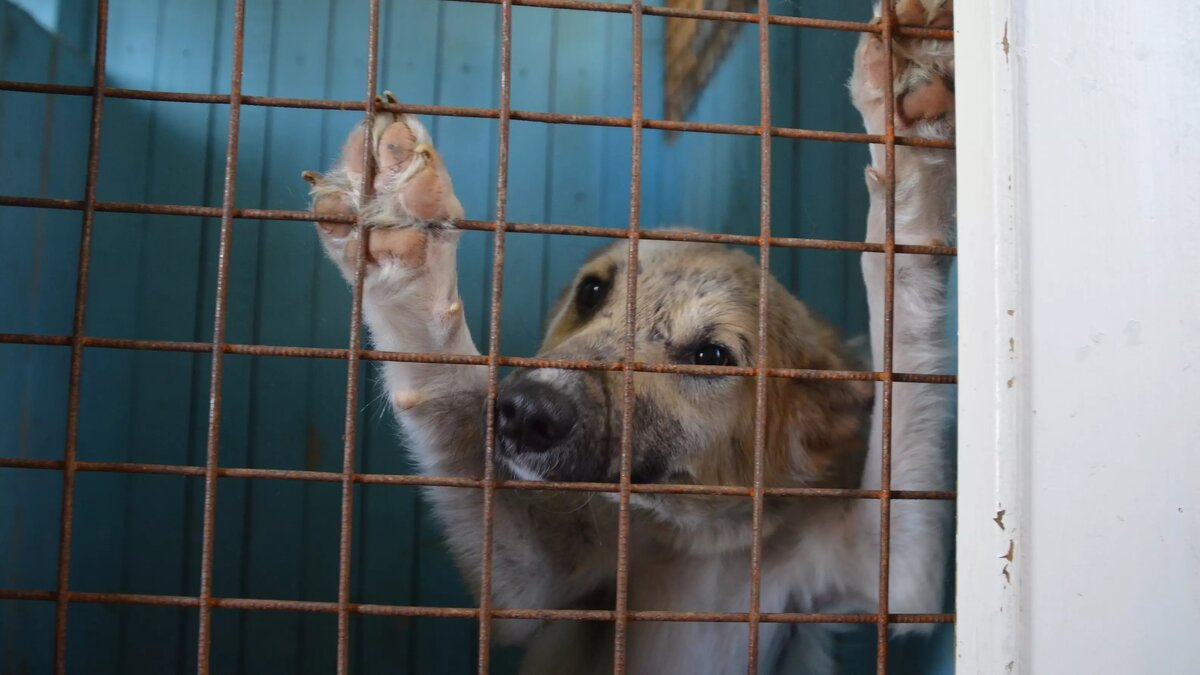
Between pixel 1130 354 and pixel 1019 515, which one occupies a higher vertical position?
pixel 1130 354

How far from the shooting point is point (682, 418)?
2.18 m

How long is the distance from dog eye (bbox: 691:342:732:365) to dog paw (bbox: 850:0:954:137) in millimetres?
739

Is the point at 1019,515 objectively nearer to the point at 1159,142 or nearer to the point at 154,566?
the point at 1159,142

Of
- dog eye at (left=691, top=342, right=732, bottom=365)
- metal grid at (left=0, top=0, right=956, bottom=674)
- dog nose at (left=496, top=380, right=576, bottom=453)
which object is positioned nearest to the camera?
metal grid at (left=0, top=0, right=956, bottom=674)

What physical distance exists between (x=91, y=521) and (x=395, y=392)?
1480 mm

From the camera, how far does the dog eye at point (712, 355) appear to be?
2.23m

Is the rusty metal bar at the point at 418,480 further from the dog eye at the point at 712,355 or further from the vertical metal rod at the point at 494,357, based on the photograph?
the dog eye at the point at 712,355

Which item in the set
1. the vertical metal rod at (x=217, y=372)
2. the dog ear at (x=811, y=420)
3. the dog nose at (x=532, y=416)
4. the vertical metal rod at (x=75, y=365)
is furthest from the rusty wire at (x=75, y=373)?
the dog ear at (x=811, y=420)

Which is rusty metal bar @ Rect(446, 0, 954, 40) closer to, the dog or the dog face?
the dog

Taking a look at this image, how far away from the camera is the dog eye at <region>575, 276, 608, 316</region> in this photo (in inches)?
96.6

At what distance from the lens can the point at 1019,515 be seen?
3.86 feet

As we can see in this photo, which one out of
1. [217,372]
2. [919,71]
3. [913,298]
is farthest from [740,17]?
[217,372]

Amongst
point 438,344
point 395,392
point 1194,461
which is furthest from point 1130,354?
point 395,392

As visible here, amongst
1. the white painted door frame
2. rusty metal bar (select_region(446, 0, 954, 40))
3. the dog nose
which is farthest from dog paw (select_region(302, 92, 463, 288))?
the white painted door frame
